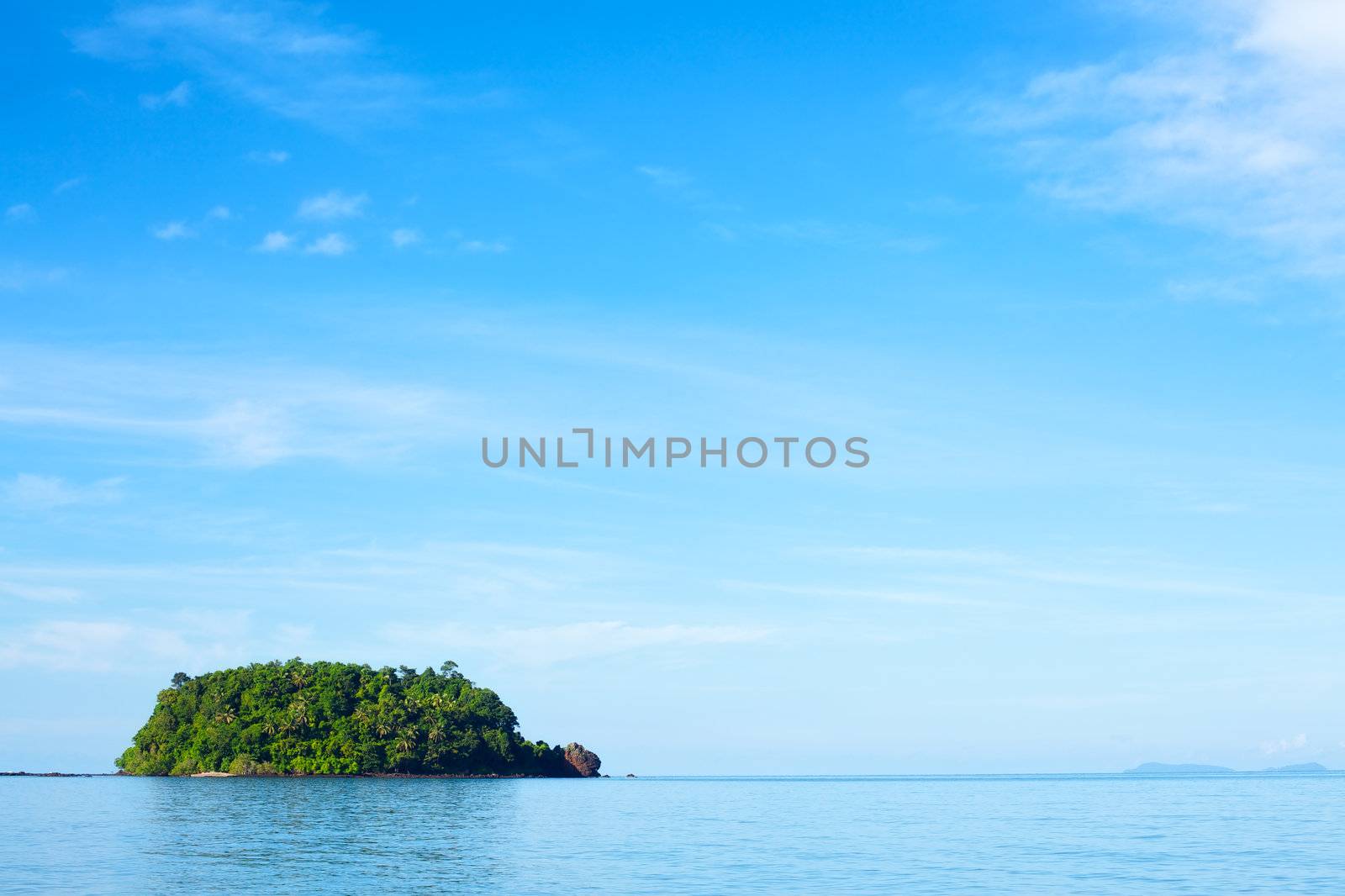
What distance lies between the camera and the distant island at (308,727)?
584ft

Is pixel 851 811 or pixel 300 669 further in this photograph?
pixel 300 669

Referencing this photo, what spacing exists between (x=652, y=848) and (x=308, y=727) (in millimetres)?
136300

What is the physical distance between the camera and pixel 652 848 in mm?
58375

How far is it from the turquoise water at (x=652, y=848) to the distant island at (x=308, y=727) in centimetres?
7511

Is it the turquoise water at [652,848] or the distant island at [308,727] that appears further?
the distant island at [308,727]

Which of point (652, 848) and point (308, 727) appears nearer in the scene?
point (652, 848)

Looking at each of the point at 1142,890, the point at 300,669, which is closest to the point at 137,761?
the point at 300,669

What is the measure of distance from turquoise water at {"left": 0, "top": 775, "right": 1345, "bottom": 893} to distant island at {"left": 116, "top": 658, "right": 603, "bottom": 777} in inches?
2957

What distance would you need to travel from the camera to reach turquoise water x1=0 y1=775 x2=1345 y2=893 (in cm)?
4228

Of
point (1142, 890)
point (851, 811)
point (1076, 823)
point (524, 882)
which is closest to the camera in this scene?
point (1142, 890)

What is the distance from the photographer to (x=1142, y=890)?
40.1 metres

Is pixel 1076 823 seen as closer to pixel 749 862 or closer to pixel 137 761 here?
pixel 749 862

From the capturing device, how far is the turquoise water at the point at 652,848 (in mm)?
42281

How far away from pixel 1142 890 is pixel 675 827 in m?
40.7
